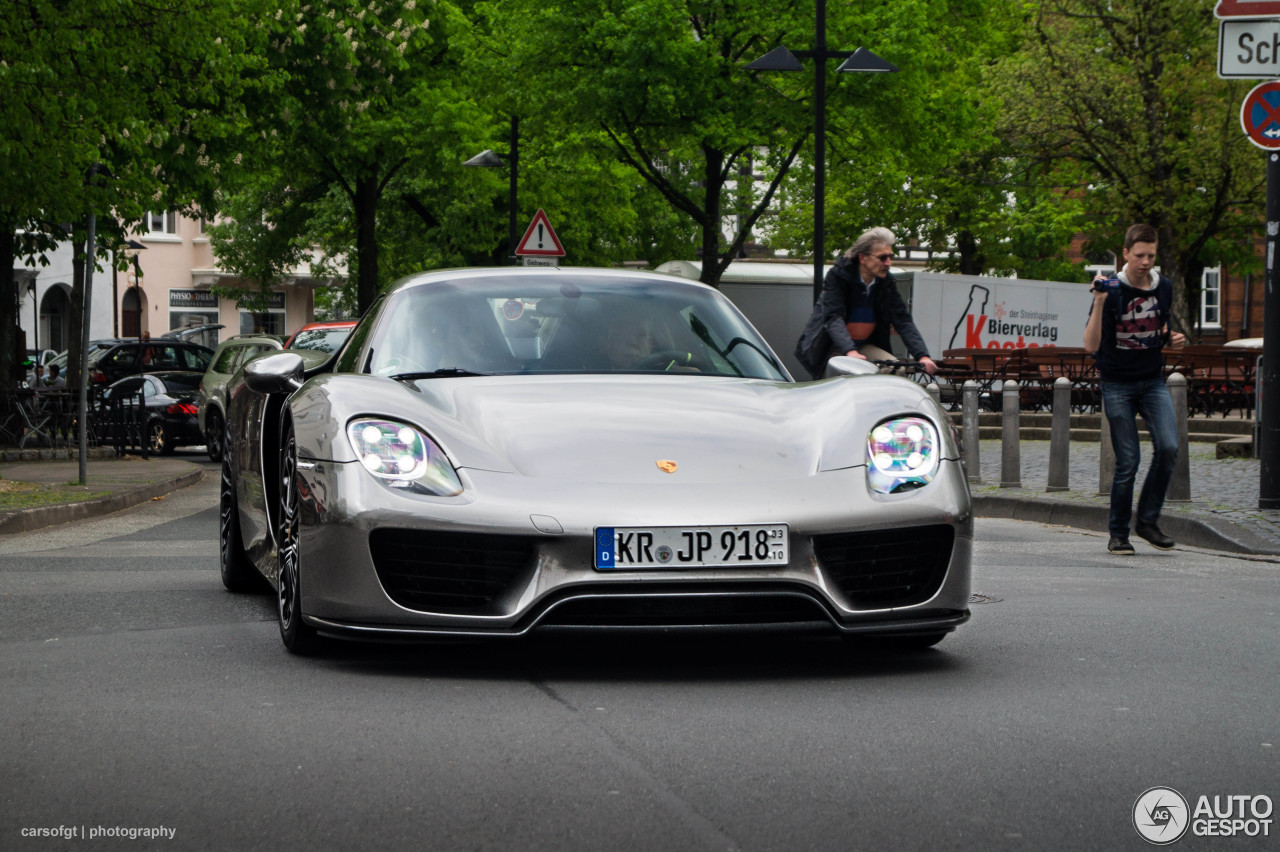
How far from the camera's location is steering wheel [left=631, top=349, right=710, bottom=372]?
6.08 metres

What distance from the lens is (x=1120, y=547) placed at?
988 centimetres

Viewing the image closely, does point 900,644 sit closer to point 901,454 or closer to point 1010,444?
point 901,454

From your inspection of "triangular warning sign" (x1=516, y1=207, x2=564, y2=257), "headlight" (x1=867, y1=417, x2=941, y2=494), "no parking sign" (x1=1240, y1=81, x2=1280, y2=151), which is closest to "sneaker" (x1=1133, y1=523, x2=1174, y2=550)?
"no parking sign" (x1=1240, y1=81, x2=1280, y2=151)

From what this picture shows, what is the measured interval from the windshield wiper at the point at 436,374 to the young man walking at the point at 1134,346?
185 inches

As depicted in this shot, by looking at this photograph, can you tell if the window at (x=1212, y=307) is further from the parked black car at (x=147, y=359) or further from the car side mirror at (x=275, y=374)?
the car side mirror at (x=275, y=374)

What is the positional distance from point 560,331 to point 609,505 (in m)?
1.40

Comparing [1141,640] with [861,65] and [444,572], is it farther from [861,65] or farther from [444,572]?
[861,65]

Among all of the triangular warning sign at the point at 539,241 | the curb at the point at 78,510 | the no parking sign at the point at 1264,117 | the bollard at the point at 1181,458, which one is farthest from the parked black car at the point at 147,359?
the no parking sign at the point at 1264,117

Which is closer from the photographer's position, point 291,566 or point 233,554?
point 291,566

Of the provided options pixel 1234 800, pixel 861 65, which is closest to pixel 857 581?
pixel 1234 800

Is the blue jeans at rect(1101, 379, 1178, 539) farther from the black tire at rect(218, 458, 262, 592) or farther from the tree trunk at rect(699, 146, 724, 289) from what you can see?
the tree trunk at rect(699, 146, 724, 289)

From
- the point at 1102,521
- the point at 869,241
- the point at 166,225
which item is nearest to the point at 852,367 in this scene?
the point at 869,241

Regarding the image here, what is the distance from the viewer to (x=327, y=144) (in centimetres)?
2823

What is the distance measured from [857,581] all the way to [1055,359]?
26.4 metres
